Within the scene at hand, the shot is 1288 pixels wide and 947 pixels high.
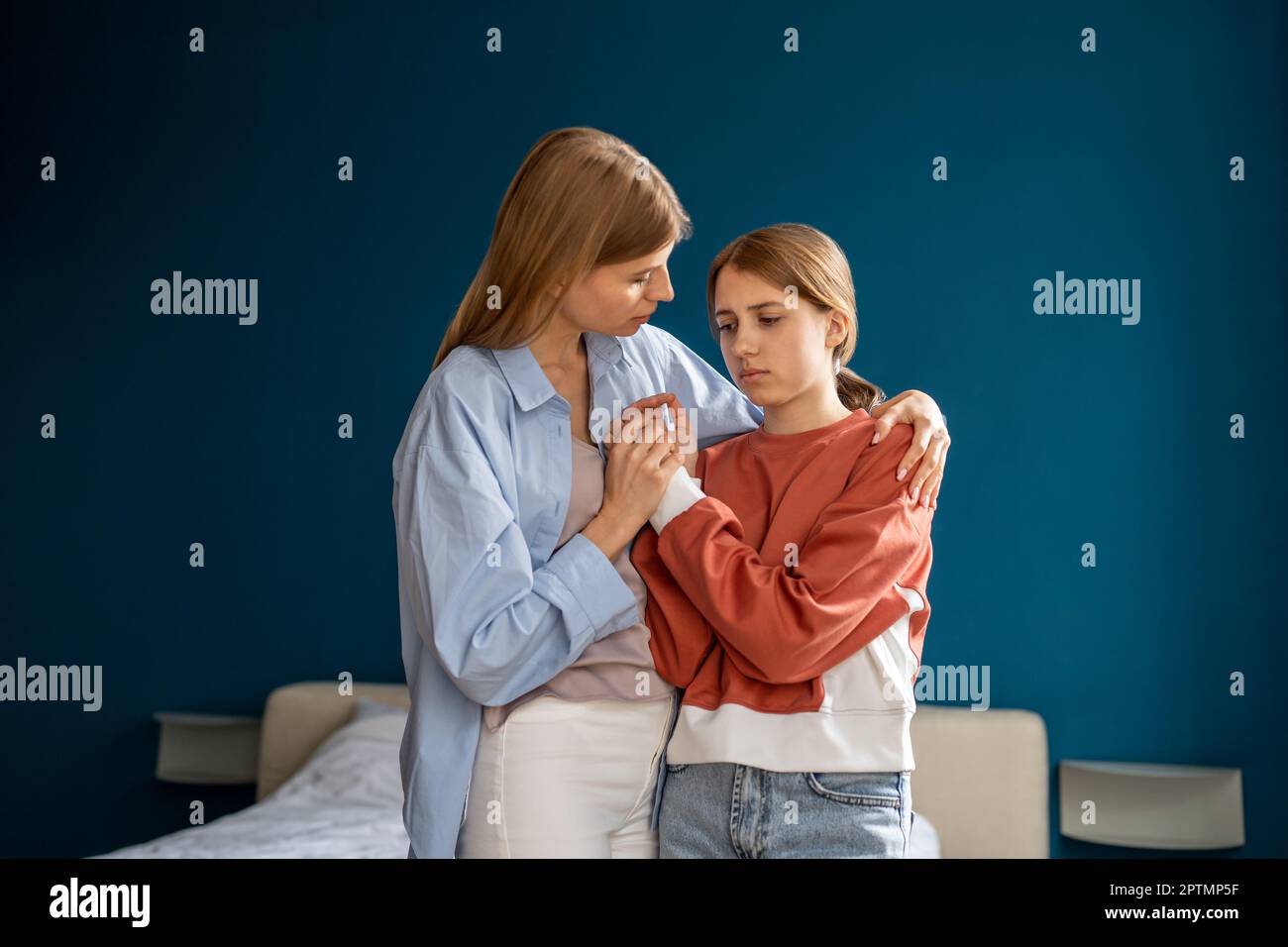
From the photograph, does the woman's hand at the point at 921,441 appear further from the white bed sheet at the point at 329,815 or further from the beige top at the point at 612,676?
the white bed sheet at the point at 329,815

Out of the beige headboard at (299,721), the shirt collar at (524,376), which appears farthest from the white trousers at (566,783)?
the beige headboard at (299,721)

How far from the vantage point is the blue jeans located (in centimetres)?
118

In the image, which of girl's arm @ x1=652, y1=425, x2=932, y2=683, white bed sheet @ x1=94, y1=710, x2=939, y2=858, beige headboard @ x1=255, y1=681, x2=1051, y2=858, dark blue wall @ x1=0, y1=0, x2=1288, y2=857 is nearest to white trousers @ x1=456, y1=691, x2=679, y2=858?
girl's arm @ x1=652, y1=425, x2=932, y2=683

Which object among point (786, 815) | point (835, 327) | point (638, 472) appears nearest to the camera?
point (786, 815)

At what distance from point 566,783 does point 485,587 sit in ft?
0.74

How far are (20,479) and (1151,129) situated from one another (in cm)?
330

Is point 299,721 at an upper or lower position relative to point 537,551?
lower

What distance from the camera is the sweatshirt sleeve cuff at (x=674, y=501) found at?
1.29 m

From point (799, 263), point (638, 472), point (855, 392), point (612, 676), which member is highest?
point (799, 263)

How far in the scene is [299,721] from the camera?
3195 mm

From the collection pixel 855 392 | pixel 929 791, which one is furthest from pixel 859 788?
pixel 929 791

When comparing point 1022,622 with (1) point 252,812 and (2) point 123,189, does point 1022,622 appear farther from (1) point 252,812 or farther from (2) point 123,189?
(2) point 123,189

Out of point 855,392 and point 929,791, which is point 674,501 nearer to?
point 855,392

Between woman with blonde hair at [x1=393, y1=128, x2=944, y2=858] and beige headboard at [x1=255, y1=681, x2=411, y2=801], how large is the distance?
1984 millimetres
